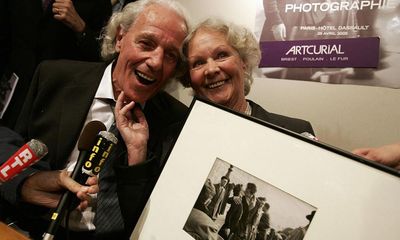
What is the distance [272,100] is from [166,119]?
69 cm

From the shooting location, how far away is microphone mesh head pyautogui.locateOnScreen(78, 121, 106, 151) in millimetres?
773

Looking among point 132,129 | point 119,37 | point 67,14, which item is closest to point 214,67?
point 132,129

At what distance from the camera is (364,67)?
1428mm

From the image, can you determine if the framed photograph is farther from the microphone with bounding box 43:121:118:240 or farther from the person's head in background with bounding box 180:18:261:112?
the person's head in background with bounding box 180:18:261:112

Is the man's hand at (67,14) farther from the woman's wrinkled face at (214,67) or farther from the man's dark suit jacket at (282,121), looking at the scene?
the man's dark suit jacket at (282,121)

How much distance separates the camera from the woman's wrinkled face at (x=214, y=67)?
1.19 meters

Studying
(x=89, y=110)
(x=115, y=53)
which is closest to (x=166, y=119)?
(x=89, y=110)

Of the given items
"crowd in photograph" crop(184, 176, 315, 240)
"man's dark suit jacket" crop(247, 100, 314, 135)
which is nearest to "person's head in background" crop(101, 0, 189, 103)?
"man's dark suit jacket" crop(247, 100, 314, 135)

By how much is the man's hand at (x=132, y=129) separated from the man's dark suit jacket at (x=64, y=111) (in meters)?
0.05

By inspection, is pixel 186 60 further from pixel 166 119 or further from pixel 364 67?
pixel 364 67

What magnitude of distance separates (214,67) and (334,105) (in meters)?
0.68

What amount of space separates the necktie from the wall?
60cm

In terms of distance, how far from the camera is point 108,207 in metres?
1.02

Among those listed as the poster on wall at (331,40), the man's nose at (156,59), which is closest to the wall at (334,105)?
the poster on wall at (331,40)
